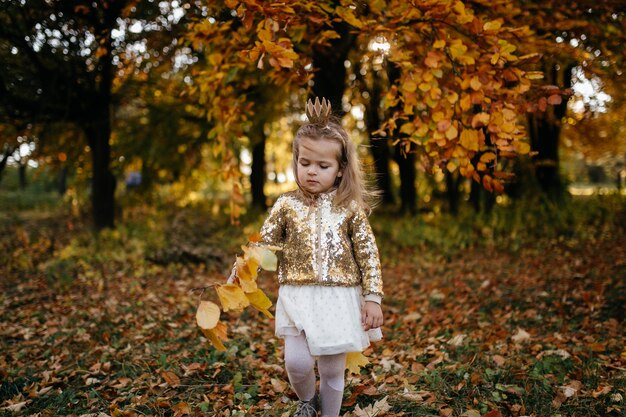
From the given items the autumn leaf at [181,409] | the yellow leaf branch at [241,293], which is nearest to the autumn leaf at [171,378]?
the autumn leaf at [181,409]

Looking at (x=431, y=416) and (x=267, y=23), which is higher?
(x=267, y=23)

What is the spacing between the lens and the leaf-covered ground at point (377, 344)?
303 centimetres

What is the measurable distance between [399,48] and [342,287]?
2250 mm

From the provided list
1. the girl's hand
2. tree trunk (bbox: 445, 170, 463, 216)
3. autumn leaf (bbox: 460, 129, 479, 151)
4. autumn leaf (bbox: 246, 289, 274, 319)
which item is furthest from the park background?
autumn leaf (bbox: 246, 289, 274, 319)

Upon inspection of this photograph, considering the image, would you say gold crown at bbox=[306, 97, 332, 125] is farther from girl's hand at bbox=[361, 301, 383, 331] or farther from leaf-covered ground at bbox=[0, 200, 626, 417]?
leaf-covered ground at bbox=[0, 200, 626, 417]

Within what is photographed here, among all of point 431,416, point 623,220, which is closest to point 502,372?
point 431,416

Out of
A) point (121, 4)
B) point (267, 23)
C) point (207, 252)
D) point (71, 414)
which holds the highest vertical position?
point (121, 4)

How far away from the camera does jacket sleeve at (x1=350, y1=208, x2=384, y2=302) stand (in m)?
2.46

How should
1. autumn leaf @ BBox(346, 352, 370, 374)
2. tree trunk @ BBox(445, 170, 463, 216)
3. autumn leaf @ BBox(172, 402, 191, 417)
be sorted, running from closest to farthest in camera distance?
autumn leaf @ BBox(346, 352, 370, 374), autumn leaf @ BBox(172, 402, 191, 417), tree trunk @ BBox(445, 170, 463, 216)

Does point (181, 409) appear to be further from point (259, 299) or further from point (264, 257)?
point (264, 257)

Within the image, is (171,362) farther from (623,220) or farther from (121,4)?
(623,220)

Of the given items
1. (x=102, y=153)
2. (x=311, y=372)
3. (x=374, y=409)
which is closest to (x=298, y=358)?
(x=311, y=372)

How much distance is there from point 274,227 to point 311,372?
2.63ft

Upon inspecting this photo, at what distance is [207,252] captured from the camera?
25.7 ft
